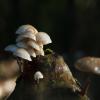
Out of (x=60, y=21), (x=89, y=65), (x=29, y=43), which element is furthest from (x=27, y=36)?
(x=60, y=21)

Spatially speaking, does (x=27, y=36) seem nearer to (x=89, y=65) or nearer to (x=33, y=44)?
(x=33, y=44)

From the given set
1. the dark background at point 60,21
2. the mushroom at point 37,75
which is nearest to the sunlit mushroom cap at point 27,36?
the mushroom at point 37,75

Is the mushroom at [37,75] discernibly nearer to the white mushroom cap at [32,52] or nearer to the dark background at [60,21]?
the white mushroom cap at [32,52]

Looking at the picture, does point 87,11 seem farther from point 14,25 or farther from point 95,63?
point 95,63

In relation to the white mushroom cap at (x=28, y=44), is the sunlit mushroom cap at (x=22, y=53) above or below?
below

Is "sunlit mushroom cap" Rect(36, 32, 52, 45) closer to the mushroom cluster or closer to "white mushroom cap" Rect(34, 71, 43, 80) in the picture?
the mushroom cluster

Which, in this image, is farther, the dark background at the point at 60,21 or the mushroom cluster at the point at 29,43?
the dark background at the point at 60,21

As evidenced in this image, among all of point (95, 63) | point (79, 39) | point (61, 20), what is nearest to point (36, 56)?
point (95, 63)
